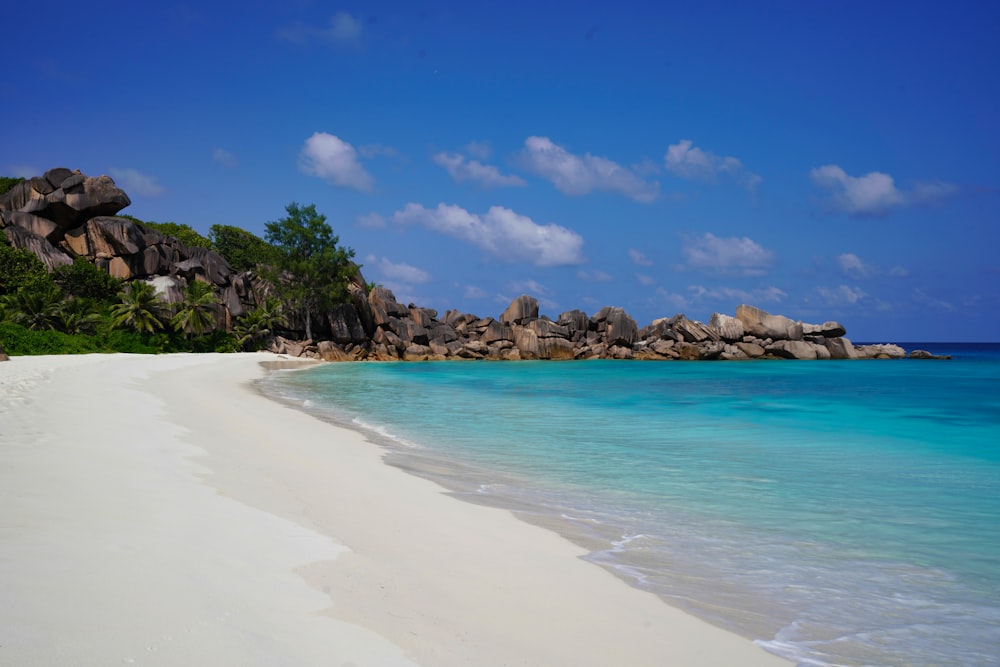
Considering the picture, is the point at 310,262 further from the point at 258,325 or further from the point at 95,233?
the point at 95,233

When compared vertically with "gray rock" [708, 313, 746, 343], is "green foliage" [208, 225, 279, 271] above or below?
above

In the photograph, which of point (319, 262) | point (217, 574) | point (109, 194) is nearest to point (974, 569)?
point (217, 574)

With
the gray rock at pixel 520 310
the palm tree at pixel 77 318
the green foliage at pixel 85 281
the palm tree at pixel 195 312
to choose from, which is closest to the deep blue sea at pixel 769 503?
the palm tree at pixel 77 318

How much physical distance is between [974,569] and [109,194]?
64713 millimetres

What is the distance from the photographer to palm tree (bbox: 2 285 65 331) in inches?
1502

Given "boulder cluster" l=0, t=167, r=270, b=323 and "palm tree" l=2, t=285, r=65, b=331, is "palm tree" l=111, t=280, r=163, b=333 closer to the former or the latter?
"boulder cluster" l=0, t=167, r=270, b=323

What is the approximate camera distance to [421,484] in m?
7.89

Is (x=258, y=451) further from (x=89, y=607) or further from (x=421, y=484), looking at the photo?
(x=89, y=607)

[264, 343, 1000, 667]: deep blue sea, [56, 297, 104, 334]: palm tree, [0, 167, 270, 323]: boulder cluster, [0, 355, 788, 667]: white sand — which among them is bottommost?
[264, 343, 1000, 667]: deep blue sea

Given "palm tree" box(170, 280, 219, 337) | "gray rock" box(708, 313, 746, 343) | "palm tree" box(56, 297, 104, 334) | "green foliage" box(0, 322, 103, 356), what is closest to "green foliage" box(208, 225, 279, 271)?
"palm tree" box(170, 280, 219, 337)

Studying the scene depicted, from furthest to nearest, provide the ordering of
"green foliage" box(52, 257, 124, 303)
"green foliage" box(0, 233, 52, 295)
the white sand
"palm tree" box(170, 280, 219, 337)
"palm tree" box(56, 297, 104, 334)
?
"palm tree" box(170, 280, 219, 337) → "green foliage" box(52, 257, 124, 303) → "green foliage" box(0, 233, 52, 295) → "palm tree" box(56, 297, 104, 334) → the white sand

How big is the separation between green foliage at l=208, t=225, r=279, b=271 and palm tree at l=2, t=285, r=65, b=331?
21.5 m

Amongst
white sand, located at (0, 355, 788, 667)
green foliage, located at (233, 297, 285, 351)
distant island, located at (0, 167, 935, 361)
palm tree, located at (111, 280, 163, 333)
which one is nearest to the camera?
white sand, located at (0, 355, 788, 667)

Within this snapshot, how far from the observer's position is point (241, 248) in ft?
240
